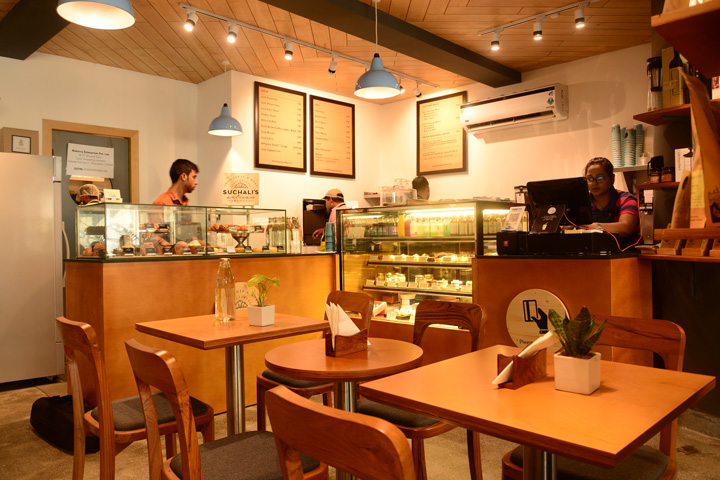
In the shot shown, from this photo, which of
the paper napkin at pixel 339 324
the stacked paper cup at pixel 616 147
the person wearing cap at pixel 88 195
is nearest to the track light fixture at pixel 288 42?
the person wearing cap at pixel 88 195

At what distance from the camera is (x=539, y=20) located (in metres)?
4.66

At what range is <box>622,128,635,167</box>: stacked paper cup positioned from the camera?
5199mm

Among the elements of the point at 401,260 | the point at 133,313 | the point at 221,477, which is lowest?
the point at 221,477

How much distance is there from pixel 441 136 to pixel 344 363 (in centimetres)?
560

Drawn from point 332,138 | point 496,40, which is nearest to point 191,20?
point 496,40

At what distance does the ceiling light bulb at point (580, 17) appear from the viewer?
14.4 ft

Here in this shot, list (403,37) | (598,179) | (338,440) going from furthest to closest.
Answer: (403,37), (598,179), (338,440)

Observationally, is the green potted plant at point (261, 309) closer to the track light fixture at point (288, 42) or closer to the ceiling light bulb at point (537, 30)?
the track light fixture at point (288, 42)

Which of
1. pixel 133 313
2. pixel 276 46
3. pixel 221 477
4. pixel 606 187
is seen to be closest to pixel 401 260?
pixel 606 187

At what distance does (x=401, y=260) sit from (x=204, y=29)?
2.86m

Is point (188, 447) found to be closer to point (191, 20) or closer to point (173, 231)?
point (173, 231)

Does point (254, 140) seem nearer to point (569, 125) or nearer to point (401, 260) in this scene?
point (401, 260)

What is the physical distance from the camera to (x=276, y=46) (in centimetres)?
527

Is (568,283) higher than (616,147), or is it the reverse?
(616,147)
